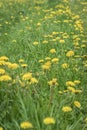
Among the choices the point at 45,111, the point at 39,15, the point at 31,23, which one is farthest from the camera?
the point at 39,15

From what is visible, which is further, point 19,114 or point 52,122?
point 19,114

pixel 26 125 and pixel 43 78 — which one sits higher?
pixel 26 125

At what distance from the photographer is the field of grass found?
10.1 feet

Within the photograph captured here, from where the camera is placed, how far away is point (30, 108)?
3094 millimetres

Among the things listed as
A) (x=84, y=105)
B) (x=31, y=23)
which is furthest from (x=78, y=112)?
(x=31, y=23)

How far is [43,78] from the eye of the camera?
160 inches

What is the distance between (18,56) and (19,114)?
6.59 feet

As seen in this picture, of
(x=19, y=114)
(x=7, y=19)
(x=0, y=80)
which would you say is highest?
(x=0, y=80)

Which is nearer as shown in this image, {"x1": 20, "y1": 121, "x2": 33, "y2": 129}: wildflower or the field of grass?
{"x1": 20, "y1": 121, "x2": 33, "y2": 129}: wildflower

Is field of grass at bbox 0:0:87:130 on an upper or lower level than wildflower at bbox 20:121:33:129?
lower

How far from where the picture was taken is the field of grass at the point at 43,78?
307cm

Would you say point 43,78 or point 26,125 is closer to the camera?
point 26,125

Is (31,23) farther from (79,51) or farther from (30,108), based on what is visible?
(30,108)

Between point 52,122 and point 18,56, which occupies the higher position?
point 52,122
